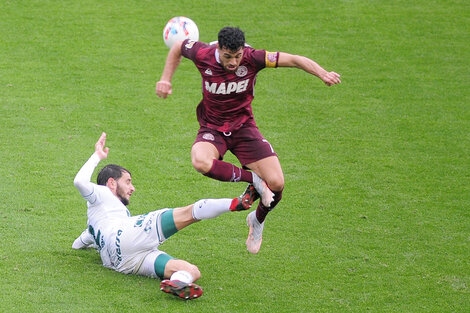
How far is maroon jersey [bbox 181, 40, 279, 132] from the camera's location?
8078mm

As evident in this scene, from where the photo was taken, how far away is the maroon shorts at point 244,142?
8.35 metres

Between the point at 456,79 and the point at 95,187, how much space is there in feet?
28.7

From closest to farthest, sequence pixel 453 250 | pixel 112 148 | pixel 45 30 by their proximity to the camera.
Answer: pixel 453 250 → pixel 112 148 → pixel 45 30

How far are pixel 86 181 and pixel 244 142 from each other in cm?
Result: 182

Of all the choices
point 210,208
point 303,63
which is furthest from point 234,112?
point 210,208

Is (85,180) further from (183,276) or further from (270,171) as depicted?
(270,171)

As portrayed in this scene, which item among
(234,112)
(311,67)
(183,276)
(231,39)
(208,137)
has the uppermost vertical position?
(231,39)

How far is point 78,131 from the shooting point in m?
11.8

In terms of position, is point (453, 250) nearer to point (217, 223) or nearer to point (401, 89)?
point (217, 223)

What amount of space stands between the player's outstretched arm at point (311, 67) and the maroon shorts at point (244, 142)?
39.3 inches

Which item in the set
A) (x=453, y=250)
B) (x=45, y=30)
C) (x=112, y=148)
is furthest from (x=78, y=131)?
(x=453, y=250)

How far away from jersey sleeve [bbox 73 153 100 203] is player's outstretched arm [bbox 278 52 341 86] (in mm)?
2272

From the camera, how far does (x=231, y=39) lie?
7.70 m

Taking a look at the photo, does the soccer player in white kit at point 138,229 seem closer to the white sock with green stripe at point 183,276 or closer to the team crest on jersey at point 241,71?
the white sock with green stripe at point 183,276
